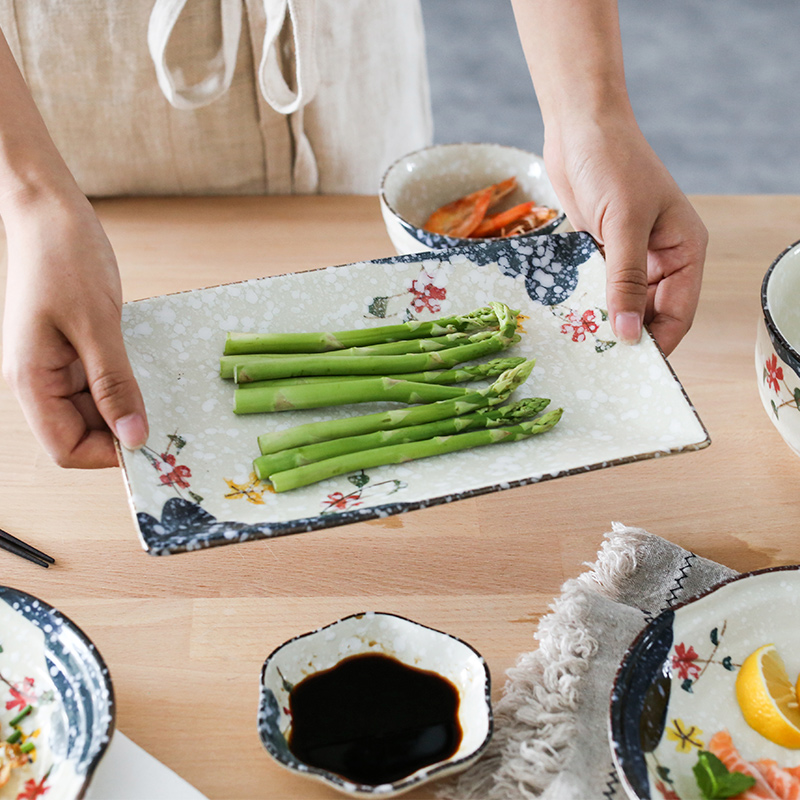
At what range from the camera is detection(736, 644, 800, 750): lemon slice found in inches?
36.6

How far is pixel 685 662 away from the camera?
3.17 feet

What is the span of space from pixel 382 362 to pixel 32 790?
695 millimetres

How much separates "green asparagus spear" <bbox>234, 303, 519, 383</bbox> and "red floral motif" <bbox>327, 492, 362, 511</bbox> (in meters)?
0.23

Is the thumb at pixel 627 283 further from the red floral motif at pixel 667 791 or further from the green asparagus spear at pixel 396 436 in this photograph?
the red floral motif at pixel 667 791

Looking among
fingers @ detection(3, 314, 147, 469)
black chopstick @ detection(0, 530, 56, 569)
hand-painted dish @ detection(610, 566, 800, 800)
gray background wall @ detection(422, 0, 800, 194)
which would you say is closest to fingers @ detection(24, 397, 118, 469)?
fingers @ detection(3, 314, 147, 469)

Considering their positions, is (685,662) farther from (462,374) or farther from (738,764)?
(462,374)

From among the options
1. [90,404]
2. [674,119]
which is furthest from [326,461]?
[674,119]

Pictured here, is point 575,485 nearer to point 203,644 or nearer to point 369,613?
point 369,613

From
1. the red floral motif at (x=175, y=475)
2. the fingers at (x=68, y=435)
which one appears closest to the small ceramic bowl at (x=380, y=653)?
the red floral motif at (x=175, y=475)

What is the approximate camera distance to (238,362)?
1.20m

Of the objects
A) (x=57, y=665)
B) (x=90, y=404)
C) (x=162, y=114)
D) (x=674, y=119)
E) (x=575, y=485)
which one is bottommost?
(x=674, y=119)

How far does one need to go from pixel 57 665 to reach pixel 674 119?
4447 millimetres

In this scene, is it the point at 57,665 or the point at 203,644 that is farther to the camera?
the point at 203,644

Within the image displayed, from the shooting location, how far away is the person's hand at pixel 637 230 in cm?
125
